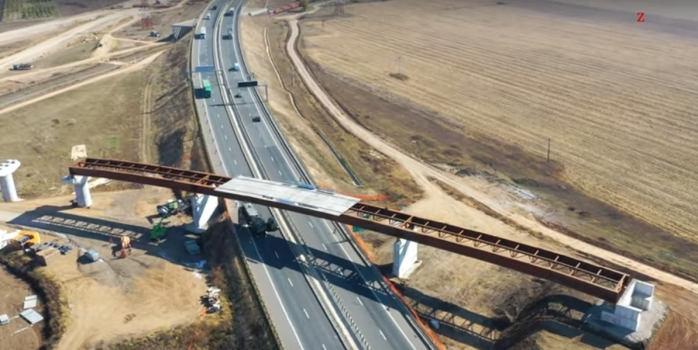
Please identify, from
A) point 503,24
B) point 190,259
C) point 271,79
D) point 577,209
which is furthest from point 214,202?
point 503,24

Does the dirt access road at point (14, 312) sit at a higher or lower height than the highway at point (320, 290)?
lower

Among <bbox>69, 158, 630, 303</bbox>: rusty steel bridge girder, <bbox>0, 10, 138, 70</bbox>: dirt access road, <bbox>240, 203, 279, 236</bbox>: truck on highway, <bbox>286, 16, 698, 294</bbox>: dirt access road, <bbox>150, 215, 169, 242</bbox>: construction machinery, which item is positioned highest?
<bbox>0, 10, 138, 70</bbox>: dirt access road

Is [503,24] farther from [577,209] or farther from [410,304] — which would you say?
[410,304]

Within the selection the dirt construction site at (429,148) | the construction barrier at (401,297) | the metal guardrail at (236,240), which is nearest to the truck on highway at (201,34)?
the dirt construction site at (429,148)

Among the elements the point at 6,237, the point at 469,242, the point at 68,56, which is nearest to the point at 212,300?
the point at 469,242

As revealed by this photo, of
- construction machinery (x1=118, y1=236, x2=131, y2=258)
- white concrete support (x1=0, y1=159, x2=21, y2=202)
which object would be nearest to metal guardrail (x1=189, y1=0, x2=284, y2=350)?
construction machinery (x1=118, y1=236, x2=131, y2=258)

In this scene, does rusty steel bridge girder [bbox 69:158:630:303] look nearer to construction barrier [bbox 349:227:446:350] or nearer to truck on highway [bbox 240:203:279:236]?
truck on highway [bbox 240:203:279:236]

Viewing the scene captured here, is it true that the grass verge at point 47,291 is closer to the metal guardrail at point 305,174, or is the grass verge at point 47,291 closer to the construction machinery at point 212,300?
the construction machinery at point 212,300
